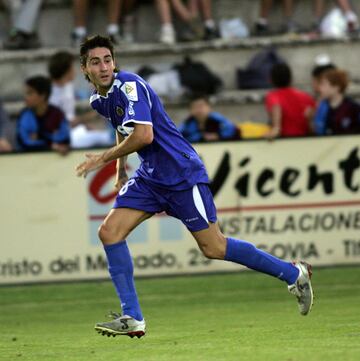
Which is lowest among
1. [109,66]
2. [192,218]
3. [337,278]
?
[337,278]

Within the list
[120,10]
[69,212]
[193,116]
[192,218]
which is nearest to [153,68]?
[120,10]

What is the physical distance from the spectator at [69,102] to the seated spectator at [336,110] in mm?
2507

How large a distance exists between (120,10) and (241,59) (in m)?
1.81

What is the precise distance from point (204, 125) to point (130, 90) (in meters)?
6.05

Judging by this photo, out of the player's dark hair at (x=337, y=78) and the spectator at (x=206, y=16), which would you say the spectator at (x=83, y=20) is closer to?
the spectator at (x=206, y=16)

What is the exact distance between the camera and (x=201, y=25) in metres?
18.1

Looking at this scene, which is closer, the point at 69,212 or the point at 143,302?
the point at 143,302

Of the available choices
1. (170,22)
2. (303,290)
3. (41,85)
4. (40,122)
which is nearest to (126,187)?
(303,290)

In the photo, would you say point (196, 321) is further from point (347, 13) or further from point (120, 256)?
point (347, 13)

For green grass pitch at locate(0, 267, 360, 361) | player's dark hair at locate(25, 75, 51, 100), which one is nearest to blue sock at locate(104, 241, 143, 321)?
green grass pitch at locate(0, 267, 360, 361)

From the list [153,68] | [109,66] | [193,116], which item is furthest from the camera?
[153,68]

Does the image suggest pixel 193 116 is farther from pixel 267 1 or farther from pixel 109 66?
pixel 109 66

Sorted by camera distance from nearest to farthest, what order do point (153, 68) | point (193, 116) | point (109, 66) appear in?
point (109, 66), point (193, 116), point (153, 68)

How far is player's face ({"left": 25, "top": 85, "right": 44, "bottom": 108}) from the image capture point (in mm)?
14468
